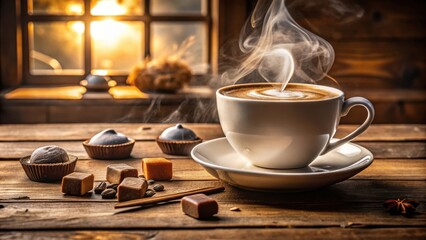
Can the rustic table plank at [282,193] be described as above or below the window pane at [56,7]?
below

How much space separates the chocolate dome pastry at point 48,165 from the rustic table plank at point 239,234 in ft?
0.82

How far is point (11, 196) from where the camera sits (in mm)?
959

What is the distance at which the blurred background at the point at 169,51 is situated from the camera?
105 inches

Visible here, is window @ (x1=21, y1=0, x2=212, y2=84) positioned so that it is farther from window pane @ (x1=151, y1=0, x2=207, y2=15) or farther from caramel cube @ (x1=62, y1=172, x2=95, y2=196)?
caramel cube @ (x1=62, y1=172, x2=95, y2=196)

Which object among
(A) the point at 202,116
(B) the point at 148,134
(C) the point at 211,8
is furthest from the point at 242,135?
(C) the point at 211,8

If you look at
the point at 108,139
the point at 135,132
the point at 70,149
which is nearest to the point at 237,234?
the point at 108,139

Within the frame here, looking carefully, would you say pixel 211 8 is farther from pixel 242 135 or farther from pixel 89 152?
pixel 242 135

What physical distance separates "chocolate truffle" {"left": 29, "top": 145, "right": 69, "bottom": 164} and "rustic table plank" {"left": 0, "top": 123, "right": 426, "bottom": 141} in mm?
324

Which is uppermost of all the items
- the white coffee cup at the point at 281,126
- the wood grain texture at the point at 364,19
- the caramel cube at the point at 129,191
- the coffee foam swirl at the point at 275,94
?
the wood grain texture at the point at 364,19

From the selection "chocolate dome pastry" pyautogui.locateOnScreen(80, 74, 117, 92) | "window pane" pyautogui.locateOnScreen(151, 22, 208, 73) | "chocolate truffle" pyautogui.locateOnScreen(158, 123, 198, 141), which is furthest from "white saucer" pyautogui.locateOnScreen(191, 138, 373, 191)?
"window pane" pyautogui.locateOnScreen(151, 22, 208, 73)

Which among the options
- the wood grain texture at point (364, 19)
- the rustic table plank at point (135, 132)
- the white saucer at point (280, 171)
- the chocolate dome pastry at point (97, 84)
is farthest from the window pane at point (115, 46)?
the white saucer at point (280, 171)

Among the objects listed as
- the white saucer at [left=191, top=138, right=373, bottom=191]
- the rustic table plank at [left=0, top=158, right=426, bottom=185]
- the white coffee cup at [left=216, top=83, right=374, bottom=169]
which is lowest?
the rustic table plank at [left=0, top=158, right=426, bottom=185]

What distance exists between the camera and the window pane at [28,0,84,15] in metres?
2.96

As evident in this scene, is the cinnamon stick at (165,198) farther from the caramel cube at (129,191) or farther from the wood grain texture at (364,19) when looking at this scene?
the wood grain texture at (364,19)
